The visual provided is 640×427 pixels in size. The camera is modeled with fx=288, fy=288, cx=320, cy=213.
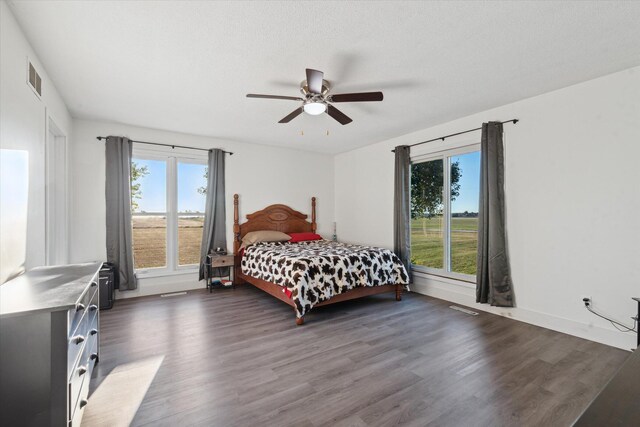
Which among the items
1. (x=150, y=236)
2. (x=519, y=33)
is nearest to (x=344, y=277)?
(x=519, y=33)

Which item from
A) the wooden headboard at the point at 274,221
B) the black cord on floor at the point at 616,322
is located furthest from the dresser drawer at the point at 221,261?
the black cord on floor at the point at 616,322

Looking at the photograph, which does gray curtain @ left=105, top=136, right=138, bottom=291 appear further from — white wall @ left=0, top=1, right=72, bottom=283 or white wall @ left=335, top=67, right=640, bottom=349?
white wall @ left=335, top=67, right=640, bottom=349

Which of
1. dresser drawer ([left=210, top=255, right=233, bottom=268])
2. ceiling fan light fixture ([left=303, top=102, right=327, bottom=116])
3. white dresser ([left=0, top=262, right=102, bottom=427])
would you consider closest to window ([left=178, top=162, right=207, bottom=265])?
dresser drawer ([left=210, top=255, right=233, bottom=268])

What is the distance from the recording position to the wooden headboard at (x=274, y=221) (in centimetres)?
515

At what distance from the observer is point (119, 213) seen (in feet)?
13.8

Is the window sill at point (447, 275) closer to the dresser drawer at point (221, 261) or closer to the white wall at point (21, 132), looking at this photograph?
the dresser drawer at point (221, 261)

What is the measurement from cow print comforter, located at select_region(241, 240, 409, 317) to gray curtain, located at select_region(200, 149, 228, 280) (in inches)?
33.4

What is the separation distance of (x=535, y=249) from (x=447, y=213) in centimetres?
126

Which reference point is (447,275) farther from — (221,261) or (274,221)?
(221,261)

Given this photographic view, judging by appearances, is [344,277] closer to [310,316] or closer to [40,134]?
[310,316]

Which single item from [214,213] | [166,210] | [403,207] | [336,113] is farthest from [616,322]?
[166,210]

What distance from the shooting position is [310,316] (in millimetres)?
3561

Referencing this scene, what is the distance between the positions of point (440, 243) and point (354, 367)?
2.75 meters

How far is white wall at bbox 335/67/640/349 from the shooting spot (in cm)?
266
